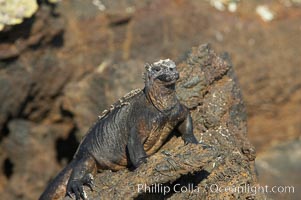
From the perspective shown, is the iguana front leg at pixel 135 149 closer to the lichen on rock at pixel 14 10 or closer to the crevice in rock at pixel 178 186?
the crevice in rock at pixel 178 186

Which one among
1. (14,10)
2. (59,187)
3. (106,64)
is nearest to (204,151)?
(59,187)

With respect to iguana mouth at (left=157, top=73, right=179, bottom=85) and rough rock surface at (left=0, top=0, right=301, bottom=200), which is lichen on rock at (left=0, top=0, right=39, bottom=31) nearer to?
rough rock surface at (left=0, top=0, right=301, bottom=200)

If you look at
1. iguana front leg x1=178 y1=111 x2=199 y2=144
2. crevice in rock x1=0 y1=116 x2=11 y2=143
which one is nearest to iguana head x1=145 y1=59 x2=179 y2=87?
iguana front leg x1=178 y1=111 x2=199 y2=144

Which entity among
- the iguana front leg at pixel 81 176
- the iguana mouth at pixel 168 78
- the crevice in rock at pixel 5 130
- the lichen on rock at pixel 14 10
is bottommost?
the crevice in rock at pixel 5 130

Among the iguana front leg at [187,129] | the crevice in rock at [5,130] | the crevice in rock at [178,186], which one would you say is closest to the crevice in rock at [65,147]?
the crevice in rock at [5,130]

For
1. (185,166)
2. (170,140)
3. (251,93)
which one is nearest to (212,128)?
(170,140)

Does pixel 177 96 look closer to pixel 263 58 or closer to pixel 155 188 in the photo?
pixel 155 188

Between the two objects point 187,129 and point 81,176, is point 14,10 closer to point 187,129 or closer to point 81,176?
point 81,176
